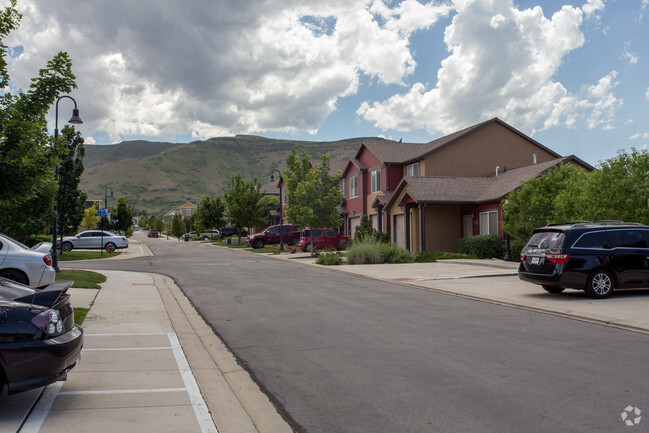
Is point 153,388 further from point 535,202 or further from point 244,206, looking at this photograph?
point 244,206

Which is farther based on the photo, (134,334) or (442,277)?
(442,277)

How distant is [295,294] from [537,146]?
28.1 meters

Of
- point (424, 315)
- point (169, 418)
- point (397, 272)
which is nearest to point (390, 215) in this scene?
point (397, 272)

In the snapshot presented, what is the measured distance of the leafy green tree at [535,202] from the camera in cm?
2295

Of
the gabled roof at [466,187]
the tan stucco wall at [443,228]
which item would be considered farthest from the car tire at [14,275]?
the tan stucco wall at [443,228]

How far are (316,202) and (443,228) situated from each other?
26.1 ft

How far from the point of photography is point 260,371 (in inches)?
263

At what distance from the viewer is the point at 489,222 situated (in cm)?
2967

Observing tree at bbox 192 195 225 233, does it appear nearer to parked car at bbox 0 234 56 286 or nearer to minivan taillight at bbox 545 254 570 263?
parked car at bbox 0 234 56 286

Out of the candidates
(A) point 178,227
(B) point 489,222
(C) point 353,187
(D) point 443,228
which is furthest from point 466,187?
(A) point 178,227

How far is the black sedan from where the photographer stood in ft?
15.3

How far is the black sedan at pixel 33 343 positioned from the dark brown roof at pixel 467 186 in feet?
83.0

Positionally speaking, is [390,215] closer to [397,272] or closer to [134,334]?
[397,272]

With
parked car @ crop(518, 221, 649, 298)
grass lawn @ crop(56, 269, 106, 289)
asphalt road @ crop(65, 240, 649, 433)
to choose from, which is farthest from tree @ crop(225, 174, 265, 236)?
parked car @ crop(518, 221, 649, 298)
